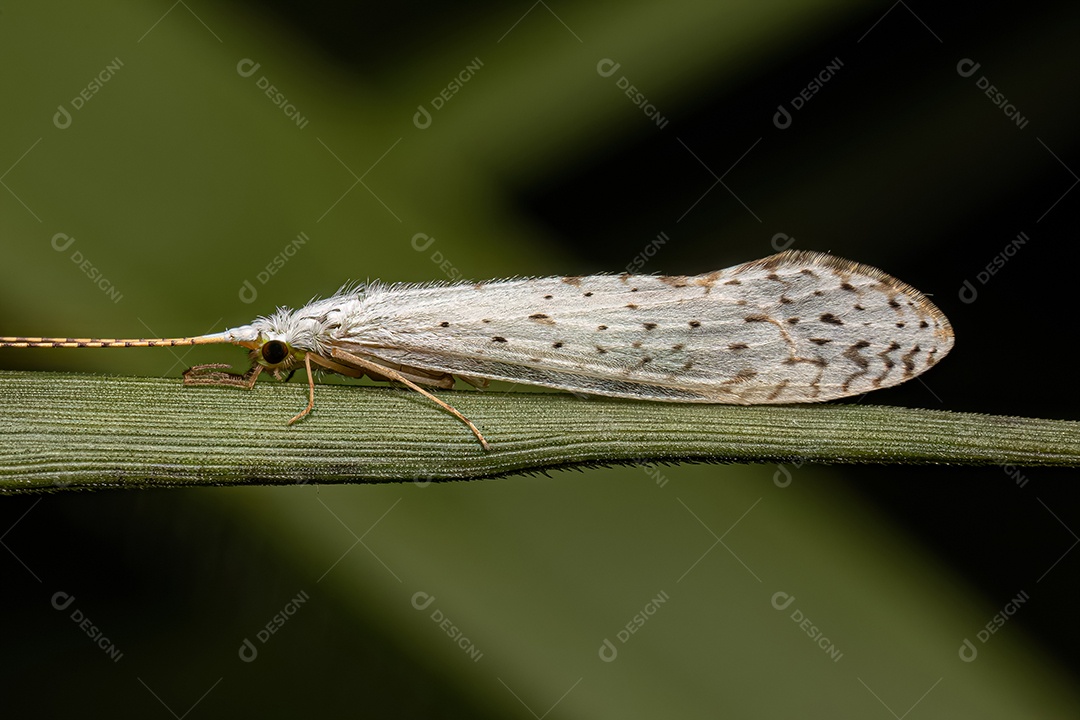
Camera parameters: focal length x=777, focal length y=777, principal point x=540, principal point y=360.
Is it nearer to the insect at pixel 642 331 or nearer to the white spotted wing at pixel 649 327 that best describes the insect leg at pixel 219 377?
the insect at pixel 642 331

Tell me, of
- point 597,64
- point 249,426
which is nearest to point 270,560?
point 249,426

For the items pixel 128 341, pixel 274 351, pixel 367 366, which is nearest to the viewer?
pixel 128 341

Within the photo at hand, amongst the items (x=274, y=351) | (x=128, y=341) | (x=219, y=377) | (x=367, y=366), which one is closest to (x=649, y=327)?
(x=367, y=366)

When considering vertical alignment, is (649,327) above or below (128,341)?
below

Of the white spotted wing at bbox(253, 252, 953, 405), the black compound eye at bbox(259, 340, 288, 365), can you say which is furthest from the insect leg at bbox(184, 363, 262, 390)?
the white spotted wing at bbox(253, 252, 953, 405)

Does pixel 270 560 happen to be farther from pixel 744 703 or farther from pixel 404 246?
pixel 744 703

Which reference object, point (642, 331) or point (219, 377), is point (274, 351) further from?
point (642, 331)

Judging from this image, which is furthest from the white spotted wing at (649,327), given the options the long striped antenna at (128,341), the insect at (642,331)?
the long striped antenna at (128,341)
